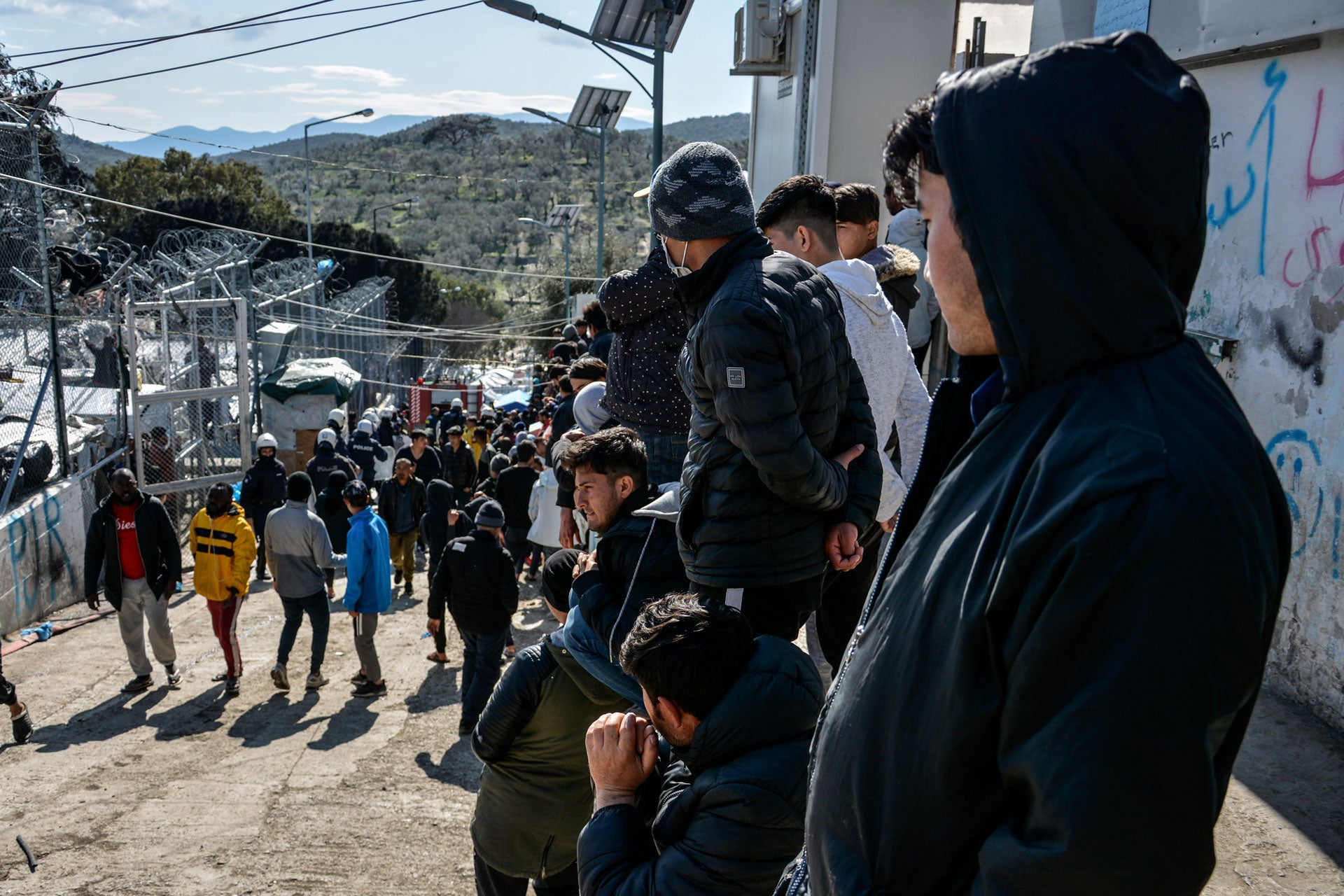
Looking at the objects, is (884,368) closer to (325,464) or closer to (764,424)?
(764,424)

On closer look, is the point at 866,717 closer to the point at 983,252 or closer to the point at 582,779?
the point at 983,252

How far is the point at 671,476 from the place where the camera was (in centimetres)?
475

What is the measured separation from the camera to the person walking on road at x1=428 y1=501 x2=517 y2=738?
7848 mm

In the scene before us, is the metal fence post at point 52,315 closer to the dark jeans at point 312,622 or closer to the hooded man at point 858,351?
the dark jeans at point 312,622

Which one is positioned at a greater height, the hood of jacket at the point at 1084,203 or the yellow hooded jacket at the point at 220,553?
the hood of jacket at the point at 1084,203

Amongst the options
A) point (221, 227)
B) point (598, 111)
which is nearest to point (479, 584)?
point (221, 227)

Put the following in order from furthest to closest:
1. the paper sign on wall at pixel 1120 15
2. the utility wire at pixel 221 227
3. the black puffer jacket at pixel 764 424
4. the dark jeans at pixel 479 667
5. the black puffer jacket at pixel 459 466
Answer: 1. the black puffer jacket at pixel 459 466
2. the utility wire at pixel 221 227
3. the dark jeans at pixel 479 667
4. the paper sign on wall at pixel 1120 15
5. the black puffer jacket at pixel 764 424

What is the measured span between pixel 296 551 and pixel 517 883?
18.4 feet

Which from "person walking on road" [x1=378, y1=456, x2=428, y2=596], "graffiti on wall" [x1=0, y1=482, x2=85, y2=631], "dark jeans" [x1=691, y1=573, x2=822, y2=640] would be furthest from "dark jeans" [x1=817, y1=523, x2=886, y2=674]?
"graffiti on wall" [x1=0, y1=482, x2=85, y2=631]

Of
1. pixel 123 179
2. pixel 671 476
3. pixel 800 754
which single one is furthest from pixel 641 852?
pixel 123 179

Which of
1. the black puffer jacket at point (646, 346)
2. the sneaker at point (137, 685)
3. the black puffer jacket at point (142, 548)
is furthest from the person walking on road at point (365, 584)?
the black puffer jacket at point (646, 346)

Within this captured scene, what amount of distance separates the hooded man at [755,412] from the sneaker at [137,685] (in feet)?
26.3

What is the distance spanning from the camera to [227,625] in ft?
30.3

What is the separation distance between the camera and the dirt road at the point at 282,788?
4141 millimetres
